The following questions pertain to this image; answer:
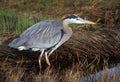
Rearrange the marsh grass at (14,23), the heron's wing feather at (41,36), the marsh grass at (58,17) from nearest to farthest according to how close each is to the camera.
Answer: the marsh grass at (58,17)
the heron's wing feather at (41,36)
the marsh grass at (14,23)

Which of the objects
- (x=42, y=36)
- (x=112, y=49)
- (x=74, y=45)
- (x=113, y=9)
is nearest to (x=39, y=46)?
(x=42, y=36)

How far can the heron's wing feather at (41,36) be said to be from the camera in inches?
332

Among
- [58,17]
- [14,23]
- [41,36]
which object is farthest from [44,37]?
[58,17]

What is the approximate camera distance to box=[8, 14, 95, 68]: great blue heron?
8.44 metres

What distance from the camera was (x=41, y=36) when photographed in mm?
8703

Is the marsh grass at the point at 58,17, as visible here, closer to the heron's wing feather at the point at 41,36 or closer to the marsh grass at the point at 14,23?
the marsh grass at the point at 14,23

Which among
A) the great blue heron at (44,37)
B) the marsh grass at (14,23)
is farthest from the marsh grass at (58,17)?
the great blue heron at (44,37)

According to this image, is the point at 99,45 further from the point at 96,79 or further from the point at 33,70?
the point at 96,79

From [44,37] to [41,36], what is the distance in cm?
6

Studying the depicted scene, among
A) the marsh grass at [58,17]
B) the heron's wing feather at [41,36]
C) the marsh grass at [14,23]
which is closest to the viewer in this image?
the marsh grass at [58,17]

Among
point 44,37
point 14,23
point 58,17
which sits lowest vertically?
point 58,17

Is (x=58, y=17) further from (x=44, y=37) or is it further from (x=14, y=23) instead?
(x=44, y=37)

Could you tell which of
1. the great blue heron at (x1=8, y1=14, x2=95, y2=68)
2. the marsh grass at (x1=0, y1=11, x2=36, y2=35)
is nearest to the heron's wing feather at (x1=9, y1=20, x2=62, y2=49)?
the great blue heron at (x1=8, y1=14, x2=95, y2=68)

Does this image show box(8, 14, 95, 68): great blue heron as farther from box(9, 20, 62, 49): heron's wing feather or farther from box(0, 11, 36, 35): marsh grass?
box(0, 11, 36, 35): marsh grass
